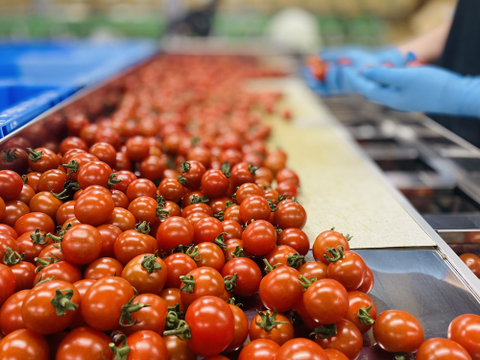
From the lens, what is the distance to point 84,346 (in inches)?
35.0

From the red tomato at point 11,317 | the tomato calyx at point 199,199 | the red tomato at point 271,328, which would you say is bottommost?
the red tomato at point 11,317

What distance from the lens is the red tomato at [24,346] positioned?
874 mm

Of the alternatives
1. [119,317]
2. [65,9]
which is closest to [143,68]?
[119,317]

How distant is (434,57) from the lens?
11.3ft

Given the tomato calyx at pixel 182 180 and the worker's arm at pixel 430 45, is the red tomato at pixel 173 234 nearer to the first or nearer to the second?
the tomato calyx at pixel 182 180

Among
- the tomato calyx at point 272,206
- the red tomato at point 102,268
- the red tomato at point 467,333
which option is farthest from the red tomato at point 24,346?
the red tomato at point 467,333

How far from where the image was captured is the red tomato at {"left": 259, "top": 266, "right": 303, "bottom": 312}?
3.55ft

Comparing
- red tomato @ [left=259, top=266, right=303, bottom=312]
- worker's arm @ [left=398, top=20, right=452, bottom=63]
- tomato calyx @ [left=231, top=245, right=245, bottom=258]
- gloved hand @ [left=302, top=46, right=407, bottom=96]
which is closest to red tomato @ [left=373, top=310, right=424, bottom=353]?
red tomato @ [left=259, top=266, right=303, bottom=312]

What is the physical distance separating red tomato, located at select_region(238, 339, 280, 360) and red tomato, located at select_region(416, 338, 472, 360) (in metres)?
0.39

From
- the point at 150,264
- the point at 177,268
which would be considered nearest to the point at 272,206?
the point at 177,268

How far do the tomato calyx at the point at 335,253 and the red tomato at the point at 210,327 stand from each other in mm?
373

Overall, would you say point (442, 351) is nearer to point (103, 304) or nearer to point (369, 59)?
point (103, 304)

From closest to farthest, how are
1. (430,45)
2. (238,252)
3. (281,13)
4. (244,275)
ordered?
(244,275)
(238,252)
(430,45)
(281,13)

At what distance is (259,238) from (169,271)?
0.33m
